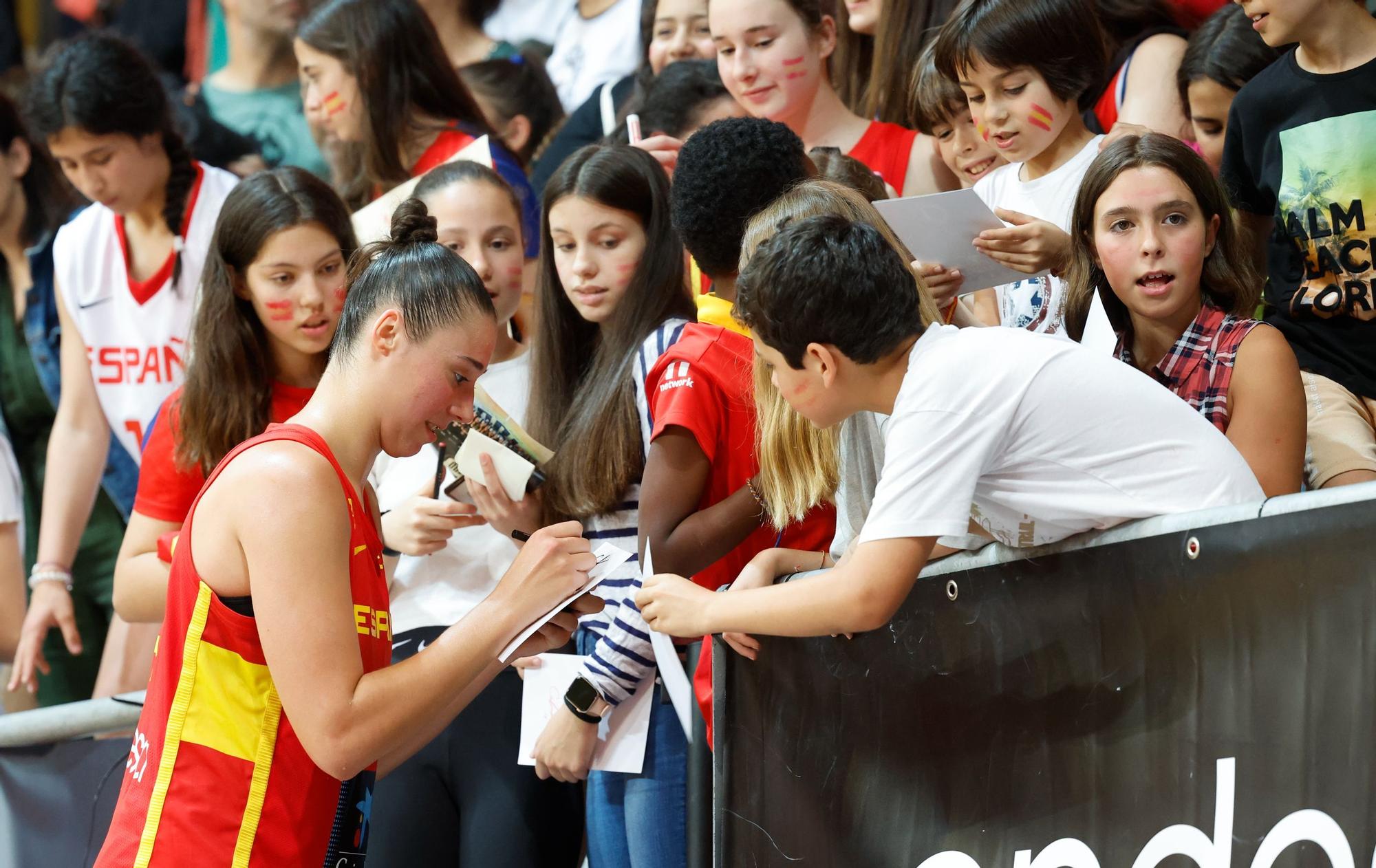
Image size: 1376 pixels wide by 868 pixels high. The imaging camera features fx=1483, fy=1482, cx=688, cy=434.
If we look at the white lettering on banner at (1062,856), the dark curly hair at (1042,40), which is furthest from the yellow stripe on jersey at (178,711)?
the dark curly hair at (1042,40)

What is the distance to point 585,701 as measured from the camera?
2.88m

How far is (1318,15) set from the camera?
3041mm

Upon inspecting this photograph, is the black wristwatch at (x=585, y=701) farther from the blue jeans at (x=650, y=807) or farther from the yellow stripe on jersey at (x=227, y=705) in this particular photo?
the yellow stripe on jersey at (x=227, y=705)

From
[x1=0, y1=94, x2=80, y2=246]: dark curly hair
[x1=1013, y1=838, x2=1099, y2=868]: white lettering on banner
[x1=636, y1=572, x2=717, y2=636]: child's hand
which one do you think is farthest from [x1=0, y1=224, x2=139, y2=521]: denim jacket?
[x1=1013, y1=838, x2=1099, y2=868]: white lettering on banner

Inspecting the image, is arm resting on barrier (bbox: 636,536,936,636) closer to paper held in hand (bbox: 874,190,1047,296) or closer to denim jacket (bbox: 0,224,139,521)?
paper held in hand (bbox: 874,190,1047,296)

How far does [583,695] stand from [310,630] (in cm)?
81

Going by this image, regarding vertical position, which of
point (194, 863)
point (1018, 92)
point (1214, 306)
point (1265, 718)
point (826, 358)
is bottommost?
point (194, 863)

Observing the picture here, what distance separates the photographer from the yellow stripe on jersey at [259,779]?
224 centimetres

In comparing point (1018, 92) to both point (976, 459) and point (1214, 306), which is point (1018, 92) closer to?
point (1214, 306)

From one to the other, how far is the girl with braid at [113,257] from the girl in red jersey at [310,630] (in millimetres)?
2649

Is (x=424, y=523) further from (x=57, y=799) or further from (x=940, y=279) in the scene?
(x=940, y=279)

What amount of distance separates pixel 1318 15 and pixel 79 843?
3322 mm

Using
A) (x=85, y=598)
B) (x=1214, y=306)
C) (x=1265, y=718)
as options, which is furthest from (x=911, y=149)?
(x=85, y=598)

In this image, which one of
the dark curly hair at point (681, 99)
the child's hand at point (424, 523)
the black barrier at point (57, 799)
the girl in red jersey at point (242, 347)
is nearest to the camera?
the child's hand at point (424, 523)
